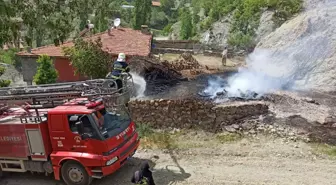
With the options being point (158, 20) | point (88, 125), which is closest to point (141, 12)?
point (158, 20)

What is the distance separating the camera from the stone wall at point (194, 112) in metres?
13.8

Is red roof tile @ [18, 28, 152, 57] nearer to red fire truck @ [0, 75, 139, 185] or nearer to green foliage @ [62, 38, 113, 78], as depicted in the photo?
green foliage @ [62, 38, 113, 78]

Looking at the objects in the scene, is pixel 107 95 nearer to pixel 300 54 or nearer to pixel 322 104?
pixel 322 104


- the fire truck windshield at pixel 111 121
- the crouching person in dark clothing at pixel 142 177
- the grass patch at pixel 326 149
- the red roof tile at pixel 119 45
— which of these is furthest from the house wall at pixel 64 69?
the grass patch at pixel 326 149

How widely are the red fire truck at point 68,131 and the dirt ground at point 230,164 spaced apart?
924 mm

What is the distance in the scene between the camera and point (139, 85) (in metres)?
17.7

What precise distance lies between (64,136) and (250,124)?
7.47m

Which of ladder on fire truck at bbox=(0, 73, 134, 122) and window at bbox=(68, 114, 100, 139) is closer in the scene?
window at bbox=(68, 114, 100, 139)

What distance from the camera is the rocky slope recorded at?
17.6 meters

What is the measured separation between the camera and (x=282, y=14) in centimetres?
3350

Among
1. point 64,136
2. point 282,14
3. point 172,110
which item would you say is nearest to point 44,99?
point 64,136

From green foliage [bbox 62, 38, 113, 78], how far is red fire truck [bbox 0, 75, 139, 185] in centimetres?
601

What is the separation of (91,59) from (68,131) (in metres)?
7.80

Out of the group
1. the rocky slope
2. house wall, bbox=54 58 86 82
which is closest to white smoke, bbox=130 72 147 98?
house wall, bbox=54 58 86 82
